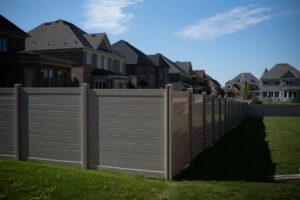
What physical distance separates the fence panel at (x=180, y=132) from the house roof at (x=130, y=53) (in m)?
51.4

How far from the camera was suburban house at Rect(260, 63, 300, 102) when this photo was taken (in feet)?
Answer: 267

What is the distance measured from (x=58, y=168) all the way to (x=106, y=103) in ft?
5.81

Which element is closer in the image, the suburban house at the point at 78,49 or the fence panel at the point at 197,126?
the fence panel at the point at 197,126

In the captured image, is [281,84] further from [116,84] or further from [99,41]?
[99,41]

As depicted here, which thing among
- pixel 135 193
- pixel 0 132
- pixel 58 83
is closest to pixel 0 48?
pixel 58 83

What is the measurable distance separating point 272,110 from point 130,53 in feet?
95.8

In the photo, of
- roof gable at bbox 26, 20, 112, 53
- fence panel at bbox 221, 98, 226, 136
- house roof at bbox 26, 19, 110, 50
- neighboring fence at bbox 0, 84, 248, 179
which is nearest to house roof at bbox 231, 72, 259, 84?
roof gable at bbox 26, 20, 112, 53

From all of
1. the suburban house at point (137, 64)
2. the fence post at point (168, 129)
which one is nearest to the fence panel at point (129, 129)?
the fence post at point (168, 129)

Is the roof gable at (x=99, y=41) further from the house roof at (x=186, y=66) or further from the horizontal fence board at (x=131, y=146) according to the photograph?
the house roof at (x=186, y=66)

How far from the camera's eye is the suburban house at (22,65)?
27.9m

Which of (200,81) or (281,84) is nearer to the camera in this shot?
(281,84)

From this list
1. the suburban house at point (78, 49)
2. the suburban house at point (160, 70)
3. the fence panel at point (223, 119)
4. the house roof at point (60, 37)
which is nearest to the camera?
the fence panel at point (223, 119)

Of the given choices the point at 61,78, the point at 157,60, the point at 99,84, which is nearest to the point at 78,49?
the point at 99,84

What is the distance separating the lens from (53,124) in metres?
7.65
